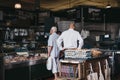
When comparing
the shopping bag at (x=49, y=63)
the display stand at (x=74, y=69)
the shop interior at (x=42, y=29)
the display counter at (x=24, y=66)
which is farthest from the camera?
the shopping bag at (x=49, y=63)

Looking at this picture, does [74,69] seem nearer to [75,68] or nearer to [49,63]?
[75,68]

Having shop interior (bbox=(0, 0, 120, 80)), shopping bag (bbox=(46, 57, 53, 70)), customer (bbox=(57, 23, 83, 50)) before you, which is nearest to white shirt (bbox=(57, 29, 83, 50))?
customer (bbox=(57, 23, 83, 50))

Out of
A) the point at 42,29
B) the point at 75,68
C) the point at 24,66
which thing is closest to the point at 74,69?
the point at 75,68

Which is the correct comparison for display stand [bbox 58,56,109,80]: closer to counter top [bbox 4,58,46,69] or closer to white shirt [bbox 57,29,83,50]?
white shirt [bbox 57,29,83,50]

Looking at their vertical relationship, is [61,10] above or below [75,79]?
above

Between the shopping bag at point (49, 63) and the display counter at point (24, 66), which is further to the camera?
the shopping bag at point (49, 63)

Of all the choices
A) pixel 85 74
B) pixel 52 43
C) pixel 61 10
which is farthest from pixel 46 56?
pixel 61 10

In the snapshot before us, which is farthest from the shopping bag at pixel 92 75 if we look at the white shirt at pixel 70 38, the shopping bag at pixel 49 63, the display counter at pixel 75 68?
the shopping bag at pixel 49 63

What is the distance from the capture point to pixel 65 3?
12008 mm

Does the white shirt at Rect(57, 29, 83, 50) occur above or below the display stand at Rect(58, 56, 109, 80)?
above

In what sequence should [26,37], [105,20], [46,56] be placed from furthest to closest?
[105,20] → [26,37] → [46,56]

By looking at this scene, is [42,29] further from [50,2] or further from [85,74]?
[85,74]

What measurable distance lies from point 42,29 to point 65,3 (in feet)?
6.72

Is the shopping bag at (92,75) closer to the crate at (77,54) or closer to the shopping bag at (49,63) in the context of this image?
the crate at (77,54)
